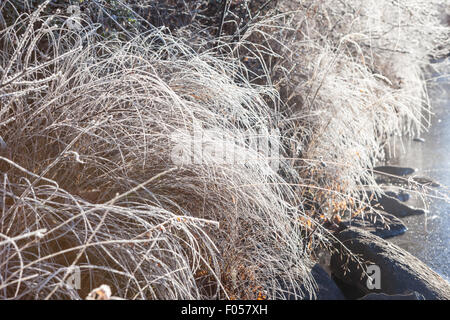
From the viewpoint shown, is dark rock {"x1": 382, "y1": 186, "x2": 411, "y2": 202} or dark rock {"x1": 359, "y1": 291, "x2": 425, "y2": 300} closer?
dark rock {"x1": 359, "y1": 291, "x2": 425, "y2": 300}

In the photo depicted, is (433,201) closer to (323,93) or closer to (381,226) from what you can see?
(381,226)

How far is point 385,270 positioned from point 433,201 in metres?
1.60

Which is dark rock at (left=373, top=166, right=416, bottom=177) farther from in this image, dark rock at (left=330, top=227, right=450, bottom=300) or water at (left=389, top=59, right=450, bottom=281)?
dark rock at (left=330, top=227, right=450, bottom=300)

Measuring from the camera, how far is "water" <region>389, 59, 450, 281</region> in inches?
125

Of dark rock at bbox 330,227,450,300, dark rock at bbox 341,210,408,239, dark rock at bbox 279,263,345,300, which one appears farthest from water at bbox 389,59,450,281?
dark rock at bbox 279,263,345,300

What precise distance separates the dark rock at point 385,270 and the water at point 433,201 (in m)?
0.36

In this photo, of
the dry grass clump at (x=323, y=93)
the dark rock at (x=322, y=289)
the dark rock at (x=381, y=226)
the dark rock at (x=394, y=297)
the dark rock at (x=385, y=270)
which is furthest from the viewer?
the dark rock at (x=381, y=226)

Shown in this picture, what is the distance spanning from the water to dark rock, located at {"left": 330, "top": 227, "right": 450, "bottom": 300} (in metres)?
0.36

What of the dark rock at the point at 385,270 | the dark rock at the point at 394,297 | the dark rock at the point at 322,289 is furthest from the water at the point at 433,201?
the dark rock at the point at 322,289

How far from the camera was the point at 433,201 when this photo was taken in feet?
13.1

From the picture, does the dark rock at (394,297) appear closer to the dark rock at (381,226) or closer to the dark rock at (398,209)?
the dark rock at (381,226)

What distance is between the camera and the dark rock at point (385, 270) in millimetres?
2490

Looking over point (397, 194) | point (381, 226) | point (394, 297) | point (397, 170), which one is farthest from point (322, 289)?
point (397, 170)

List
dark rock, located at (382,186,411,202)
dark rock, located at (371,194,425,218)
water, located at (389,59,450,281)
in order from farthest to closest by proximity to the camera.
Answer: dark rock, located at (382,186,411,202)
dark rock, located at (371,194,425,218)
water, located at (389,59,450,281)
